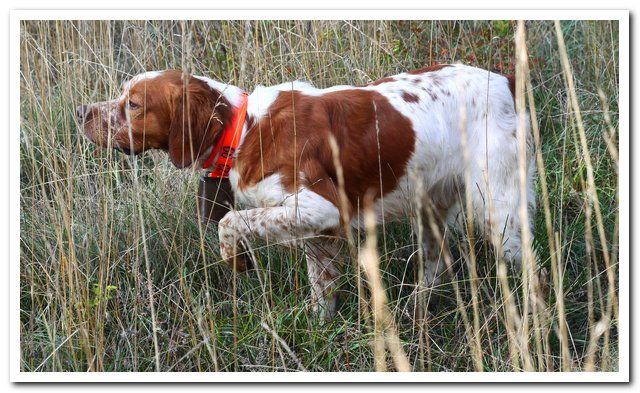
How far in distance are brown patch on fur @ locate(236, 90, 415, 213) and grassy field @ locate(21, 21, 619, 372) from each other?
29 centimetres

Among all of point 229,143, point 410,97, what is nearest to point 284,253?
point 229,143

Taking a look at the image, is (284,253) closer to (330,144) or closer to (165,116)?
(330,144)

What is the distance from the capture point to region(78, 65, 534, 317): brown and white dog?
388 cm

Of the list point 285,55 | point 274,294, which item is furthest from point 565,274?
point 285,55

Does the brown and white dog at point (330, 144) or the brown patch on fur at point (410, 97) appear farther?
the brown patch on fur at point (410, 97)

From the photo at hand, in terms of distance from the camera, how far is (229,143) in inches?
157

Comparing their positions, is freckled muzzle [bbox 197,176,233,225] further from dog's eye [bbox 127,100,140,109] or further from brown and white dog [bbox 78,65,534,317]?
dog's eye [bbox 127,100,140,109]

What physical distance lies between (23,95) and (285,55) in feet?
4.06

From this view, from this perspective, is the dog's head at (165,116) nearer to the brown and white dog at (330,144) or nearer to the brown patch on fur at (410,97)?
the brown and white dog at (330,144)

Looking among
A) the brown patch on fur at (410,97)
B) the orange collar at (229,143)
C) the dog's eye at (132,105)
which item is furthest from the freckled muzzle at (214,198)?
the brown patch on fur at (410,97)

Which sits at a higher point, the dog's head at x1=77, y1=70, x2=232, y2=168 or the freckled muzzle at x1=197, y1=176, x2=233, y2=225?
the dog's head at x1=77, y1=70, x2=232, y2=168

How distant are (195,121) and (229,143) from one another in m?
0.16

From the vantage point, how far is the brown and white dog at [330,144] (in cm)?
388

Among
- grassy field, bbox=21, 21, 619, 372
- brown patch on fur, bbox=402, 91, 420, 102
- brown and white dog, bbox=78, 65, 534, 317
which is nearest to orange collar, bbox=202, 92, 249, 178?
brown and white dog, bbox=78, 65, 534, 317
